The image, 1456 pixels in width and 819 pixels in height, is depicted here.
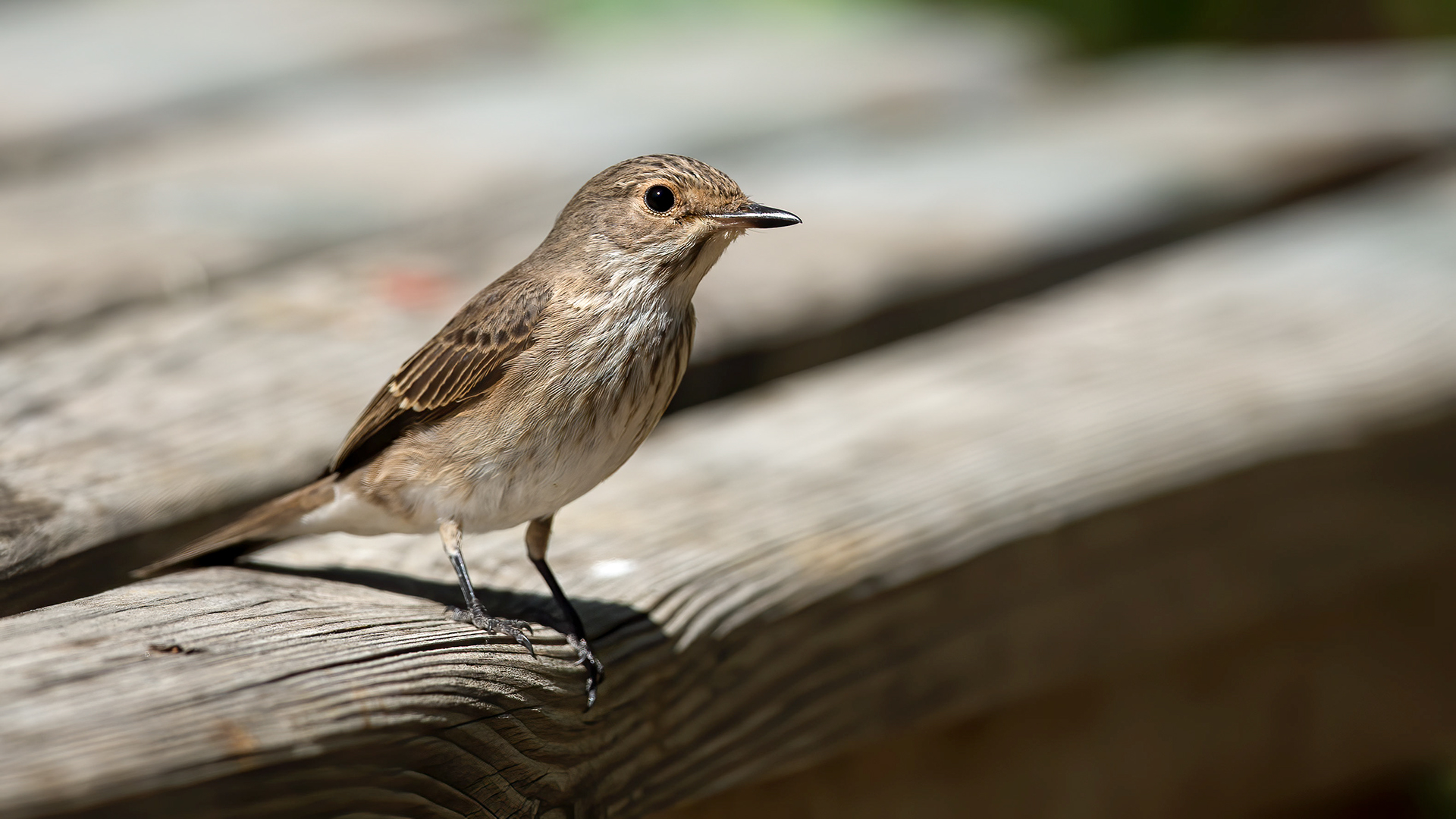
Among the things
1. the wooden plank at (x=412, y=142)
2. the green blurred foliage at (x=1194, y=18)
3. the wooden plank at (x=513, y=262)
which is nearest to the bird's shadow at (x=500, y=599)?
the wooden plank at (x=513, y=262)

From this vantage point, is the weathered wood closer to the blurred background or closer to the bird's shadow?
the blurred background

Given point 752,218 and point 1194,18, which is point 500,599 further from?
point 1194,18

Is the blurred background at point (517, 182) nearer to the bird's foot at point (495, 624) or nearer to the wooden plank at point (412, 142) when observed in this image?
the wooden plank at point (412, 142)

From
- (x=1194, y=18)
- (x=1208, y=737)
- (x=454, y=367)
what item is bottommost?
(x=1208, y=737)

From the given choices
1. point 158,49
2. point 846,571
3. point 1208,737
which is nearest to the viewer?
point 846,571

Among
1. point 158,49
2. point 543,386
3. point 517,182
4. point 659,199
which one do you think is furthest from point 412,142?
point 543,386

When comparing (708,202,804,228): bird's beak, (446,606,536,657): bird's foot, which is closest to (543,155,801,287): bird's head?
(708,202,804,228): bird's beak
